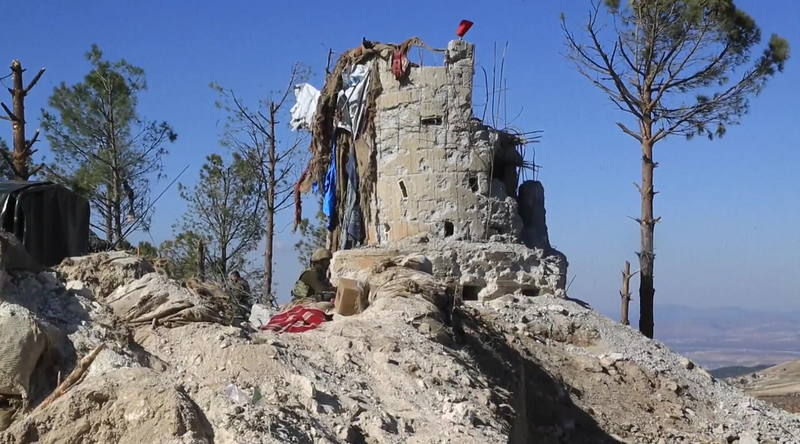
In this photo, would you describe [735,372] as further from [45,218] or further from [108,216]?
[45,218]

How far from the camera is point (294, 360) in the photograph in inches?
195

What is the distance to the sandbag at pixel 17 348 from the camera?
4.13 metres

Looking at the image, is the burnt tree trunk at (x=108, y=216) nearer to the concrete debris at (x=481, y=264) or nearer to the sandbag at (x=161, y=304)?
the concrete debris at (x=481, y=264)

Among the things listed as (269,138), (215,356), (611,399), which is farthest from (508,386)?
(269,138)

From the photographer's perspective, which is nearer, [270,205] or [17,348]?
[17,348]

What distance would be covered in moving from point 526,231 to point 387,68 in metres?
2.57

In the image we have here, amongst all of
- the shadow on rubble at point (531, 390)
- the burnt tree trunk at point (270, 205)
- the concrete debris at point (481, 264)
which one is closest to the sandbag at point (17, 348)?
the shadow on rubble at point (531, 390)

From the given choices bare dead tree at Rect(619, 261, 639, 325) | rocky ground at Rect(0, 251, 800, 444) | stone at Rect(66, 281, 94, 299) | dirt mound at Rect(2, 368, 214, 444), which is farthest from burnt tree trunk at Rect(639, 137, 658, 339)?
dirt mound at Rect(2, 368, 214, 444)

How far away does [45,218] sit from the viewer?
8.09 metres

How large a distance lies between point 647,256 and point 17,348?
1210 cm

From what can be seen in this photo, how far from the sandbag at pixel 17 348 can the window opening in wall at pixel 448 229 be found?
22.3 feet

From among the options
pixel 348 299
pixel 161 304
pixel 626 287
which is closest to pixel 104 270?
pixel 161 304

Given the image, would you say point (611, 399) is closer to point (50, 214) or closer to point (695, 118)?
point (50, 214)

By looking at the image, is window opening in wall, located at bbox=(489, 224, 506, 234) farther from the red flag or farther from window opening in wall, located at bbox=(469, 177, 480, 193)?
the red flag
